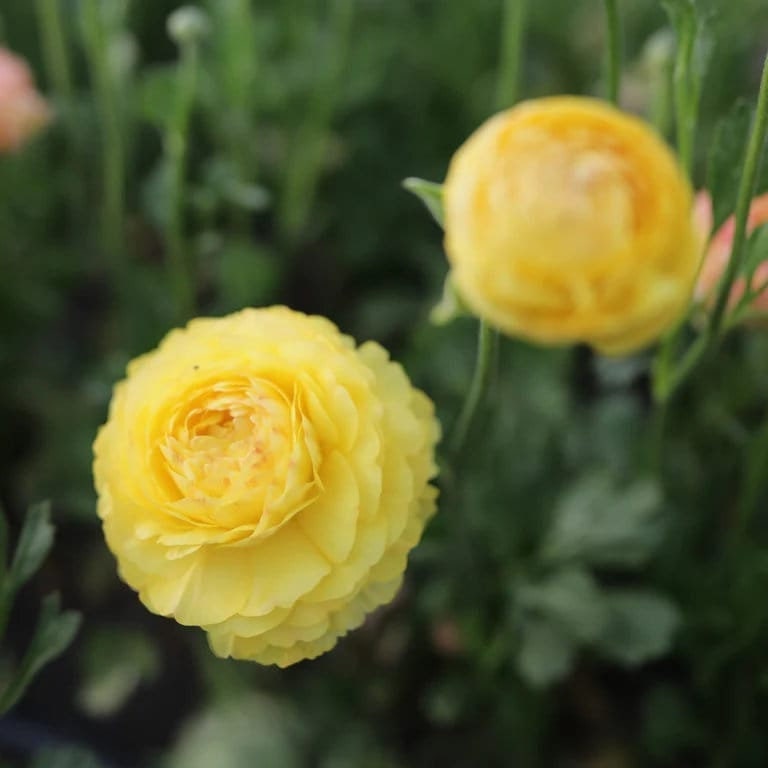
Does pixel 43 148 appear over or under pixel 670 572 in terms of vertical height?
over

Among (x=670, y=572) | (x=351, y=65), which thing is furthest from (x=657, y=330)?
(x=351, y=65)

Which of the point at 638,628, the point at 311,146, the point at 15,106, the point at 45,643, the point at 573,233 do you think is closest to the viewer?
the point at 573,233

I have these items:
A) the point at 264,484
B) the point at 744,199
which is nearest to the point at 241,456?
the point at 264,484

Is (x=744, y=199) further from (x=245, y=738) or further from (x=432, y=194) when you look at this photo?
(x=245, y=738)

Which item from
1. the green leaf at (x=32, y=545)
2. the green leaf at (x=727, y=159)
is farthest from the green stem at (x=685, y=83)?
the green leaf at (x=32, y=545)

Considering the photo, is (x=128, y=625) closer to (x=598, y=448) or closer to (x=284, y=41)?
(x=598, y=448)

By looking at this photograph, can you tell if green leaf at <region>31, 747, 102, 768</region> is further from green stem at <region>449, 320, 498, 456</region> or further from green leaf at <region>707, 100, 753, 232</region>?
green leaf at <region>707, 100, 753, 232</region>
